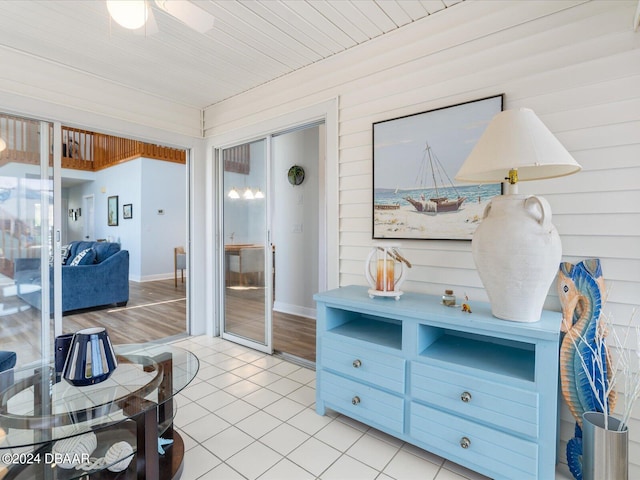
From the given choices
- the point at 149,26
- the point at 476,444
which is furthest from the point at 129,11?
the point at 476,444

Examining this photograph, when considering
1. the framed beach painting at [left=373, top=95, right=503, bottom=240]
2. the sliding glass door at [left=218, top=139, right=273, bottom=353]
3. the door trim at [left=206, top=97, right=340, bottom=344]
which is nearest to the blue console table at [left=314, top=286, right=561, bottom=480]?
the framed beach painting at [left=373, top=95, right=503, bottom=240]

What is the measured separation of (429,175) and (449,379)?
1.28m

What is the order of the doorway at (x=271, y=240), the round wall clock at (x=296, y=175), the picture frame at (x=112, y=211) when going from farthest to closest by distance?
1. the picture frame at (x=112, y=211)
2. the round wall clock at (x=296, y=175)
3. the doorway at (x=271, y=240)

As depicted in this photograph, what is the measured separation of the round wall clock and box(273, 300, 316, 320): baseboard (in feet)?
5.75

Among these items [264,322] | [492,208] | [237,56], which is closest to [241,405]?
[264,322]

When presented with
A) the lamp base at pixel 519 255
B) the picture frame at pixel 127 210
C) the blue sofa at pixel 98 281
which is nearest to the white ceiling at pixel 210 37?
the lamp base at pixel 519 255

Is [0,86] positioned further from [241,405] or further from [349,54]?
[241,405]

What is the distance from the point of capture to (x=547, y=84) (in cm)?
183

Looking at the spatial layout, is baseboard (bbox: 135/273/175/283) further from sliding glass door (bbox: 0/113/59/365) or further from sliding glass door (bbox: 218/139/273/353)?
sliding glass door (bbox: 0/113/59/365)

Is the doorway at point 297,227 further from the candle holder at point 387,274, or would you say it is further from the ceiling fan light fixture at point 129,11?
the ceiling fan light fixture at point 129,11

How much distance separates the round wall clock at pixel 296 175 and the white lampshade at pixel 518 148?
10.2 ft

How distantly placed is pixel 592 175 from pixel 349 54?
74.8 inches

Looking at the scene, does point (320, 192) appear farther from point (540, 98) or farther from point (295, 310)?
point (540, 98)

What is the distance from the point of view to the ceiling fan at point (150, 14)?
1712 mm
